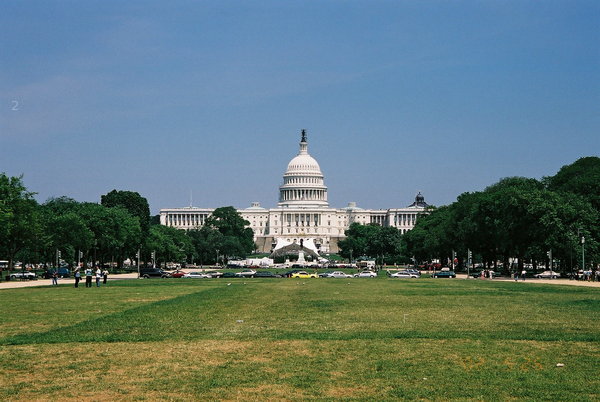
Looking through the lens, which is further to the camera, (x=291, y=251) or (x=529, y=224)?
(x=291, y=251)

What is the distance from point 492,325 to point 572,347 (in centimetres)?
564

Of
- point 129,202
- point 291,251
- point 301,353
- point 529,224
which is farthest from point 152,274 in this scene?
point 291,251

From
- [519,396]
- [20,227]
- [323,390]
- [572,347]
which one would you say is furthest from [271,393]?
[20,227]

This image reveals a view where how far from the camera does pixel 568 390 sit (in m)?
16.8

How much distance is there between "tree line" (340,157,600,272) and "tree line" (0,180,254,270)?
1530 inches

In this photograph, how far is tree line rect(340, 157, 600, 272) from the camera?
272 feet

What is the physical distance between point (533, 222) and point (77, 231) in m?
44.2

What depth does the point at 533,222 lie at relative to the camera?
85875mm

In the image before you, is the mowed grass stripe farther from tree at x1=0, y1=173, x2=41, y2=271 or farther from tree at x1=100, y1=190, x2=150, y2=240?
tree at x1=100, y1=190, x2=150, y2=240

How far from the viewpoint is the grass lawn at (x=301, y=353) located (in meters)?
17.0

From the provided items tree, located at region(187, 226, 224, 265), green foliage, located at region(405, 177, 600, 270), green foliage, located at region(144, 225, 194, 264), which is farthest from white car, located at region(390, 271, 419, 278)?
tree, located at region(187, 226, 224, 265)

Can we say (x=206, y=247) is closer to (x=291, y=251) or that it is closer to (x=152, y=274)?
(x=291, y=251)

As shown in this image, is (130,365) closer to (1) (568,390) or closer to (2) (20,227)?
(1) (568,390)

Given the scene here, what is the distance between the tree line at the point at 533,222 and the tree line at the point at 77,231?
3887 centimetres
